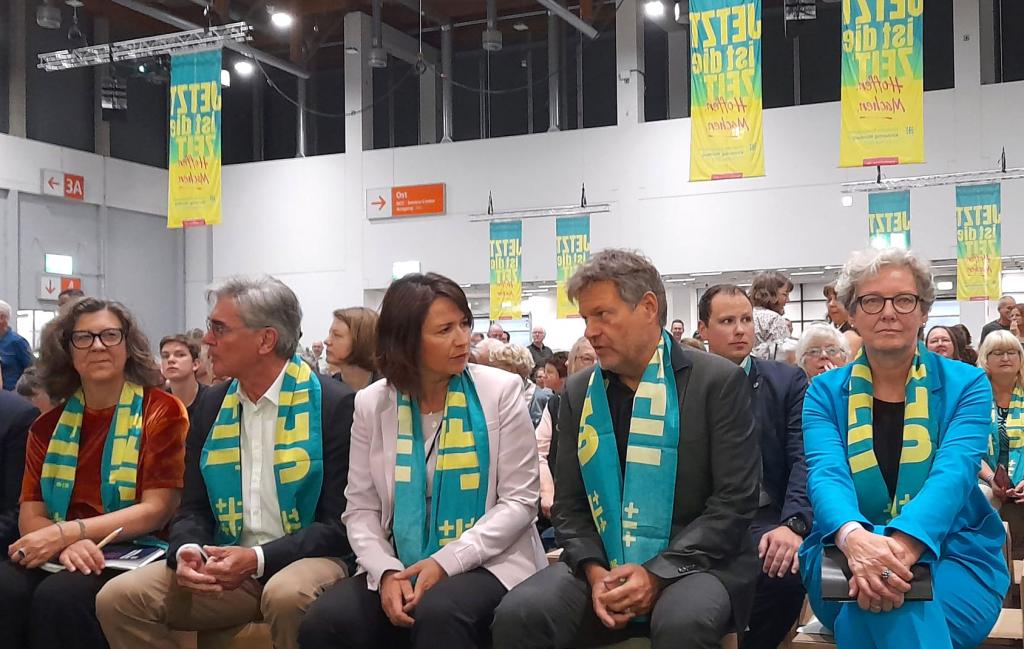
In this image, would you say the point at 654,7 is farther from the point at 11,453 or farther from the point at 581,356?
the point at 11,453

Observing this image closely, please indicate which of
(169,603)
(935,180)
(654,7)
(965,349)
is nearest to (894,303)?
(169,603)

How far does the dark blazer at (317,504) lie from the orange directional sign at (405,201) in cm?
1515

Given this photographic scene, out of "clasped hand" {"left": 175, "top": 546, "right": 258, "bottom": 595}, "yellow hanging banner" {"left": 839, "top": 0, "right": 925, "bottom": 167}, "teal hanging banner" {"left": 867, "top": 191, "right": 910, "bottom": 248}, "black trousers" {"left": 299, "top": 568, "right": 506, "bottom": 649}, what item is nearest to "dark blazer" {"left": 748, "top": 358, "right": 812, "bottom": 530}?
"black trousers" {"left": 299, "top": 568, "right": 506, "bottom": 649}

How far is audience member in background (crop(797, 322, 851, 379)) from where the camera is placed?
5105mm

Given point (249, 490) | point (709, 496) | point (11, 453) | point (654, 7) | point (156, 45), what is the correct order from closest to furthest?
point (709, 496) < point (249, 490) < point (11, 453) < point (156, 45) < point (654, 7)

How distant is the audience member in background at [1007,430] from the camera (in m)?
5.82

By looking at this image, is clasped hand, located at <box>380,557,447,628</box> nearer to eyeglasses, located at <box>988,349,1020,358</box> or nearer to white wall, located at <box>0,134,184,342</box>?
eyeglasses, located at <box>988,349,1020,358</box>

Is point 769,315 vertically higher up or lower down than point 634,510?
higher up

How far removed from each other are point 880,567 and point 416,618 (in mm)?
1165

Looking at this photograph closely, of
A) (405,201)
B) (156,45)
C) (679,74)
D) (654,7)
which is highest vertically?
(654,7)

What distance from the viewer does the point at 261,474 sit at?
3.55 m

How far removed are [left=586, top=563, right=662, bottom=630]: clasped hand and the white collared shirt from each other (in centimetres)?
113

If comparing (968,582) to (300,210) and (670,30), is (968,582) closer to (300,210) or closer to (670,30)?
(670,30)

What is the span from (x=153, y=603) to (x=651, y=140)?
49.0 feet
